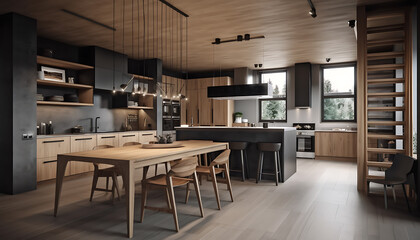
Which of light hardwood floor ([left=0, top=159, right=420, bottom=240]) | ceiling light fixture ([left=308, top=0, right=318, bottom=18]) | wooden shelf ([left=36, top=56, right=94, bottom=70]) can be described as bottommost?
light hardwood floor ([left=0, top=159, right=420, bottom=240])

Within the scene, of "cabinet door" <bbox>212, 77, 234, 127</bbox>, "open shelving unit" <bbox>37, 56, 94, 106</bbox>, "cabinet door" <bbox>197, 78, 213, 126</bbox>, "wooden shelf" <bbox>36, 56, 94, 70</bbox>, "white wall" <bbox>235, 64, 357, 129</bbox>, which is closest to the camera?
"wooden shelf" <bbox>36, 56, 94, 70</bbox>

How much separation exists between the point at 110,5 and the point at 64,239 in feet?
11.1

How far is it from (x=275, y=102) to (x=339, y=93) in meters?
1.99

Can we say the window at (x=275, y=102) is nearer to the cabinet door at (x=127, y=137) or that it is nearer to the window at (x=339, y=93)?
the window at (x=339, y=93)

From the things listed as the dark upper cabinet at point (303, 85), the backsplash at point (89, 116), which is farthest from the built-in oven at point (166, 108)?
the dark upper cabinet at point (303, 85)

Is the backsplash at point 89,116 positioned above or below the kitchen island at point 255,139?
above

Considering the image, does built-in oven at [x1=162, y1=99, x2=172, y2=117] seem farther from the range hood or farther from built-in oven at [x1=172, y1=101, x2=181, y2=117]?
the range hood

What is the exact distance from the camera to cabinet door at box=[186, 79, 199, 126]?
9.75 m

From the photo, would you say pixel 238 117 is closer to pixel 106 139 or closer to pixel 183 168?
pixel 106 139

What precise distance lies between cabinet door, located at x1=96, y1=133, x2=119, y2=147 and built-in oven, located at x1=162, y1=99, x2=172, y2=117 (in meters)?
2.13

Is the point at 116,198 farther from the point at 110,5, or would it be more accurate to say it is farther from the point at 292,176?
the point at 292,176

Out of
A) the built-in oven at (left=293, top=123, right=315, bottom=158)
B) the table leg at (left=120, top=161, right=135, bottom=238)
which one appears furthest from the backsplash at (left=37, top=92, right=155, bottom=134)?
the built-in oven at (left=293, top=123, right=315, bottom=158)

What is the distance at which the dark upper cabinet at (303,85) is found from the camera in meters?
8.61

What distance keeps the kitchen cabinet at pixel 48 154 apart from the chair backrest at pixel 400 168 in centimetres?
573
